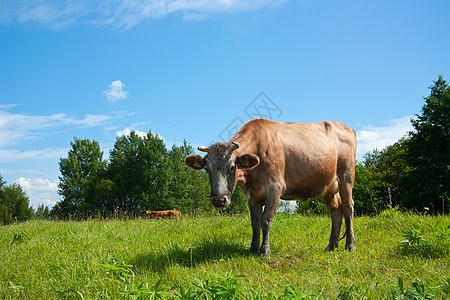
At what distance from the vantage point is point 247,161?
614 centimetres

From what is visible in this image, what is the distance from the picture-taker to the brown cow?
20.0 ft

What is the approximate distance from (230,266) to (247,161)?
184 centimetres

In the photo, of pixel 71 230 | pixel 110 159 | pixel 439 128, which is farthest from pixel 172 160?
pixel 71 230

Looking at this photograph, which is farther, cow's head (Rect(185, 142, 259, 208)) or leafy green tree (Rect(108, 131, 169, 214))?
leafy green tree (Rect(108, 131, 169, 214))

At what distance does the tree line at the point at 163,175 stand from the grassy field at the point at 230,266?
2576 centimetres

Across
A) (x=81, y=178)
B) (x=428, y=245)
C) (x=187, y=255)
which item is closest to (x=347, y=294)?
(x=428, y=245)

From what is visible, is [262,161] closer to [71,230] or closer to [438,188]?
[71,230]

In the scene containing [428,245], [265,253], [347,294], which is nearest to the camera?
[347,294]

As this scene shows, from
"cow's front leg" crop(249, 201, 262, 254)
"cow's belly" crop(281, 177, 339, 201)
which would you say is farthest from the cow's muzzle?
"cow's belly" crop(281, 177, 339, 201)

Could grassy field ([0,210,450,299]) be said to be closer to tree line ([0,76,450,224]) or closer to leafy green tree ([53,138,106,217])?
tree line ([0,76,450,224])

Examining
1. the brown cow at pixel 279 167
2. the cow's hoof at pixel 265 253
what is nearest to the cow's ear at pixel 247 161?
the brown cow at pixel 279 167

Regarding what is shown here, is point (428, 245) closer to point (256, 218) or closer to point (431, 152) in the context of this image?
point (256, 218)

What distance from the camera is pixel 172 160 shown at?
5250 cm

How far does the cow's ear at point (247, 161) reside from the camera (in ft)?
20.0
